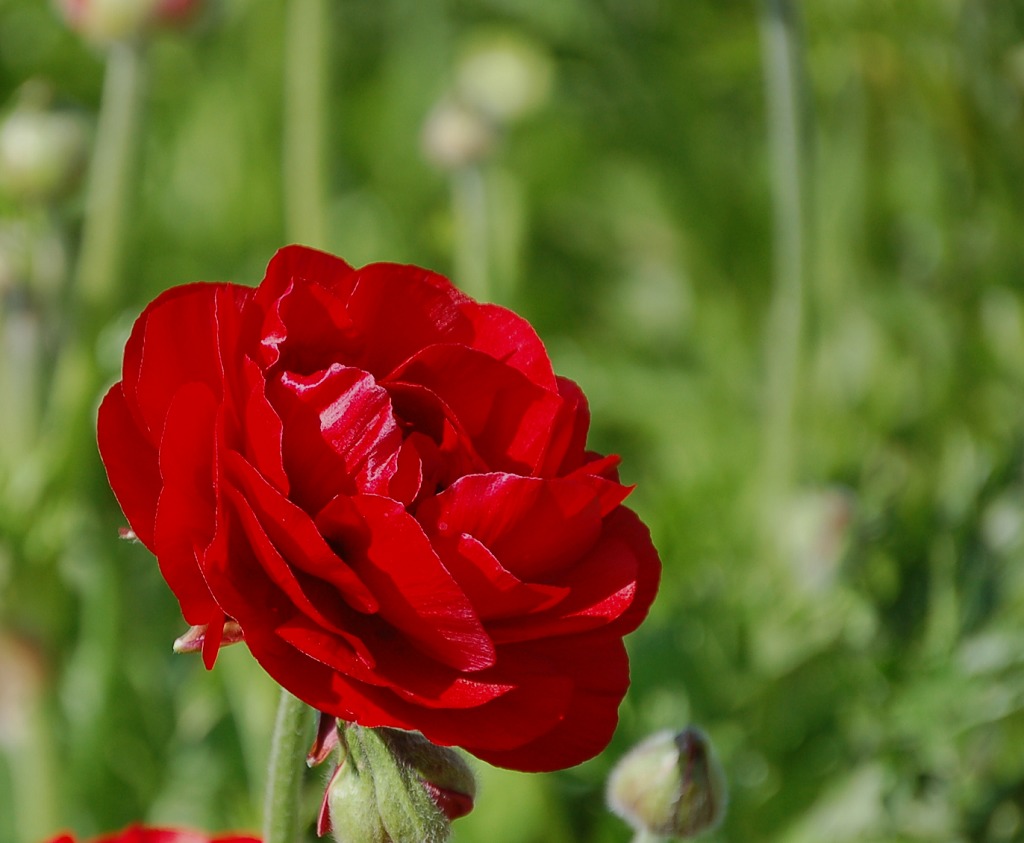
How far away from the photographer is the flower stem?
422 mm

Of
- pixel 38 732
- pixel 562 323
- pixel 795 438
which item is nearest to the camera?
pixel 38 732

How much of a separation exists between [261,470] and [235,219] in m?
1.14

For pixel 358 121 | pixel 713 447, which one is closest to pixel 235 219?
pixel 358 121

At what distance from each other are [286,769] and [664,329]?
1.19 metres

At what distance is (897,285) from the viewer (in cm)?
139

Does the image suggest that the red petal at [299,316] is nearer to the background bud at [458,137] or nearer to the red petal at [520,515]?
the red petal at [520,515]

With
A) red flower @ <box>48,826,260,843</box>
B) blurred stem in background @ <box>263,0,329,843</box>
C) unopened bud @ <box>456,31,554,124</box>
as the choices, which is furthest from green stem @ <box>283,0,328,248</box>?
red flower @ <box>48,826,260,843</box>

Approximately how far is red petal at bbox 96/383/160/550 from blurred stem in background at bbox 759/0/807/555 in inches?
21.1

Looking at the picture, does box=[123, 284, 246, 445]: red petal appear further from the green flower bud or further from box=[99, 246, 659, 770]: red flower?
the green flower bud

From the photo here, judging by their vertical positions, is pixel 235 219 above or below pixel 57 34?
below

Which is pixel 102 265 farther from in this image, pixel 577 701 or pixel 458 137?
pixel 577 701

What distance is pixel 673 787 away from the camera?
544 mm

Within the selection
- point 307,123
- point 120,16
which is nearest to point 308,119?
point 307,123

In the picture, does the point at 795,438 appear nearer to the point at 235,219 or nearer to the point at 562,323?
the point at 562,323
